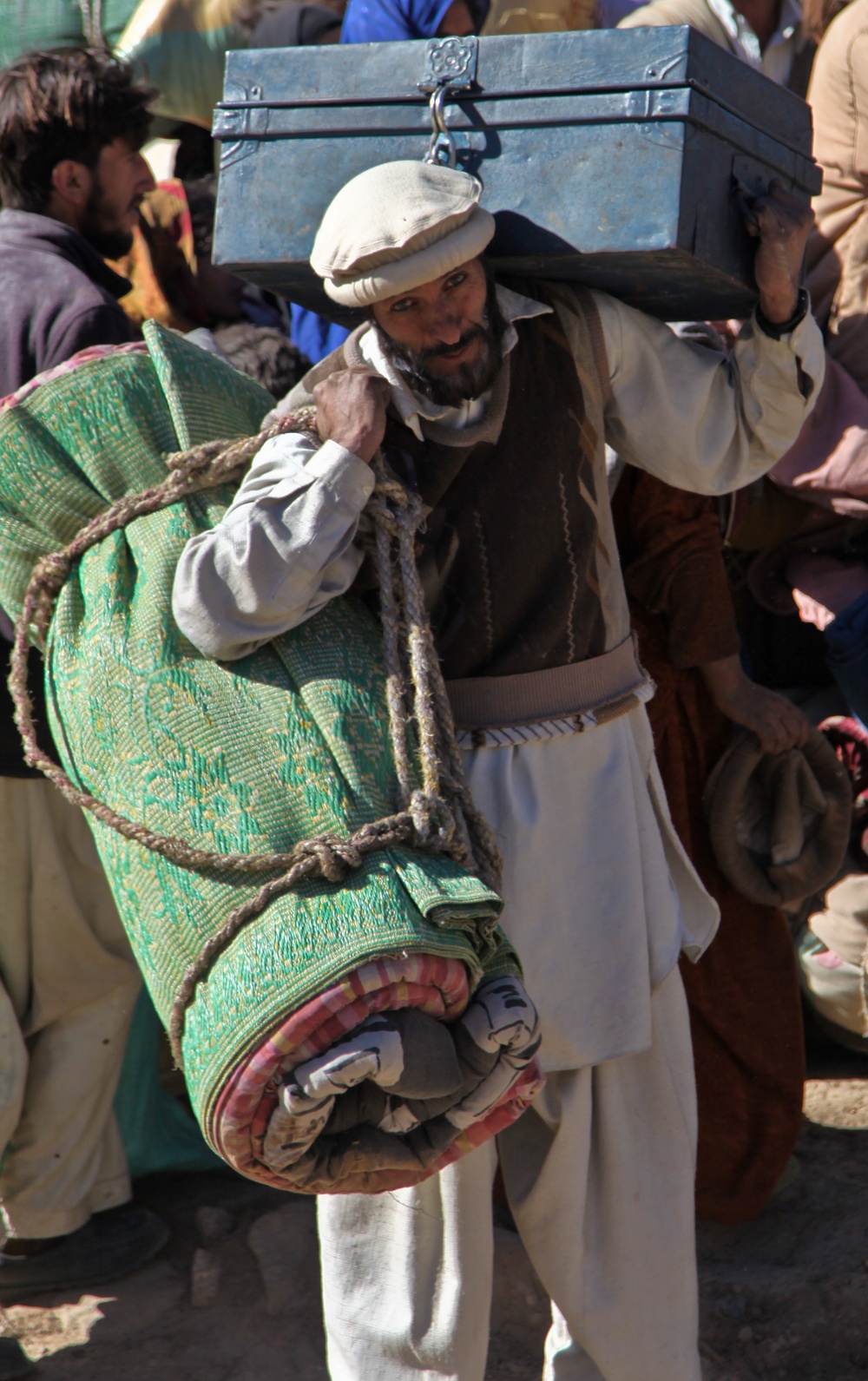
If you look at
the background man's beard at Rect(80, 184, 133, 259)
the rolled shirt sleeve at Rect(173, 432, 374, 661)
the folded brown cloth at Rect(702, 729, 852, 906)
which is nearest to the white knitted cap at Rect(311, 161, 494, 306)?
the rolled shirt sleeve at Rect(173, 432, 374, 661)

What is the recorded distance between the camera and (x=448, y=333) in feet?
6.75

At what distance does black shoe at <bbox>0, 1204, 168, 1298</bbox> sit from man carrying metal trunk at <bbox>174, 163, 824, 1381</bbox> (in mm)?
818

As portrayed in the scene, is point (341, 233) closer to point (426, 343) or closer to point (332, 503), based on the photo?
point (426, 343)

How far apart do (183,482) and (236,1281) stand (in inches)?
69.9

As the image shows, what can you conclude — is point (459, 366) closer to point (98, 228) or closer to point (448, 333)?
point (448, 333)

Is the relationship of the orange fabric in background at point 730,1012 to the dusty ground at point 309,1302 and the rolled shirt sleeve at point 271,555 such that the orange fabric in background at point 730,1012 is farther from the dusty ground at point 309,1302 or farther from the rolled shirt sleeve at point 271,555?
the rolled shirt sleeve at point 271,555

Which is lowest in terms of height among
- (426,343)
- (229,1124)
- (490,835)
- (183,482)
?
(229,1124)

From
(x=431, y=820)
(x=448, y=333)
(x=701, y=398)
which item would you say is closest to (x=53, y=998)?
(x=431, y=820)

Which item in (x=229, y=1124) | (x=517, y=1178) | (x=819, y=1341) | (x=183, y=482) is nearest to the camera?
(x=229, y=1124)

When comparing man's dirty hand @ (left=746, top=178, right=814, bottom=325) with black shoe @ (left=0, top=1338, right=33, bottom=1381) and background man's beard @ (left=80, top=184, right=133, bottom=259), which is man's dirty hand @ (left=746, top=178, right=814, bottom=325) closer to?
background man's beard @ (left=80, top=184, right=133, bottom=259)

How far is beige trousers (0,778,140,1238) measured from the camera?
9.67 ft

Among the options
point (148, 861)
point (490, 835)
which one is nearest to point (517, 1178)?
point (490, 835)

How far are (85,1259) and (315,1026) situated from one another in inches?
63.2

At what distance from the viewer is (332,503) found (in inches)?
75.7
